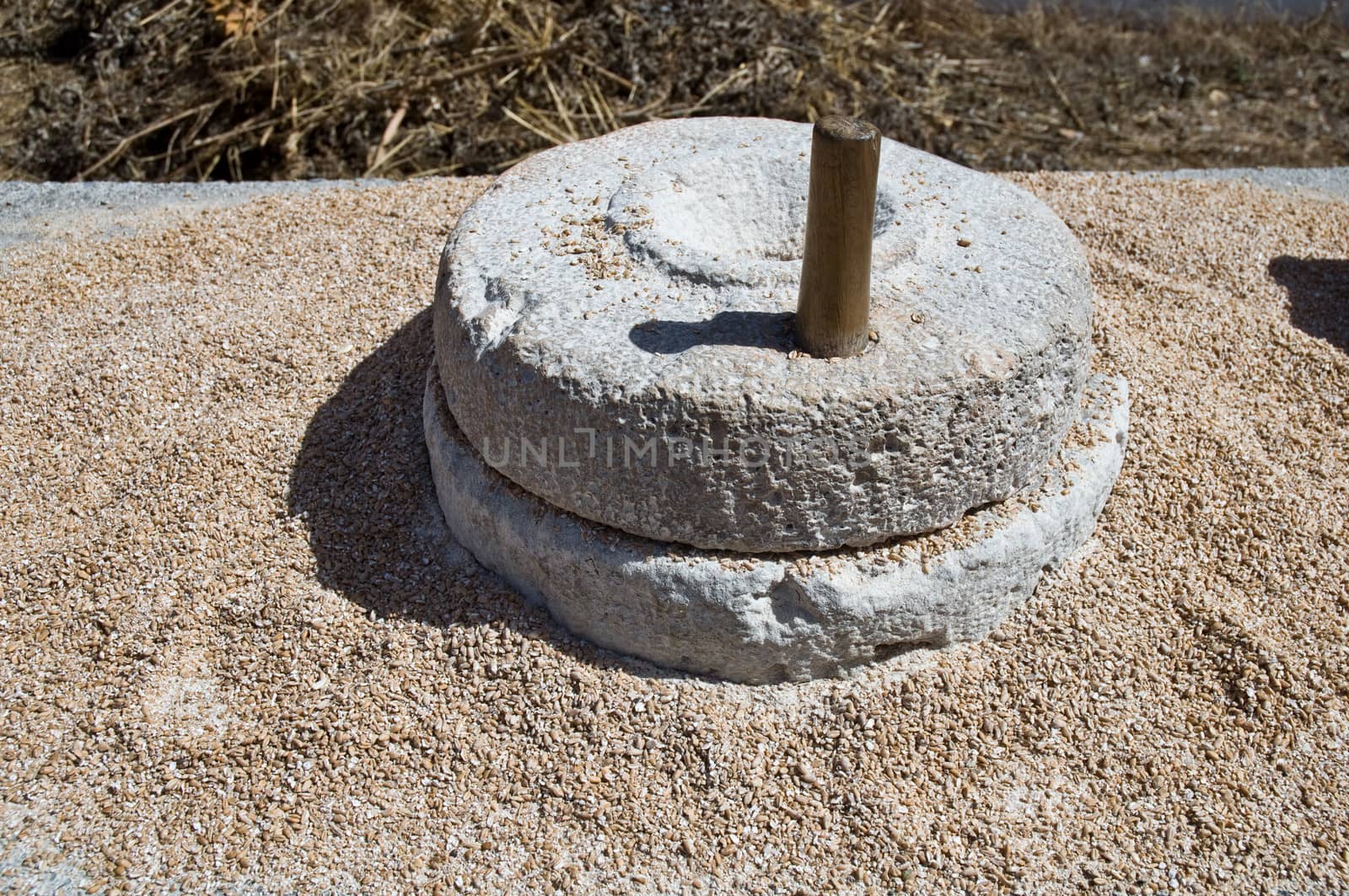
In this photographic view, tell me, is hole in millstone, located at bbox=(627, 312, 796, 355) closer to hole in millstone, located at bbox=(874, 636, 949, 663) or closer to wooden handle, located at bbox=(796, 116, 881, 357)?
wooden handle, located at bbox=(796, 116, 881, 357)

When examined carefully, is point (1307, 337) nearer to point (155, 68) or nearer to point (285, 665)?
point (285, 665)

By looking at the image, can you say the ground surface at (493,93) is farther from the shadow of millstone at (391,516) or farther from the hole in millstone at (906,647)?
the hole in millstone at (906,647)

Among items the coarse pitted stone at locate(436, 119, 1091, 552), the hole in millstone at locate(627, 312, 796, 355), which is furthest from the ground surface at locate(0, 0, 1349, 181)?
the hole in millstone at locate(627, 312, 796, 355)

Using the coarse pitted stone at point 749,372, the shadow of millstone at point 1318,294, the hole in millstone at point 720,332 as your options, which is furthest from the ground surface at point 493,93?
the hole in millstone at point 720,332

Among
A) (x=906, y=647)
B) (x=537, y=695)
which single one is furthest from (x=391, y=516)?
(x=906, y=647)

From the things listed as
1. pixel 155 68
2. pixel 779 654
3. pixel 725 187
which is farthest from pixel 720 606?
pixel 155 68

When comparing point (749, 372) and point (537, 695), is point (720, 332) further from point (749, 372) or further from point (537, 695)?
point (537, 695)

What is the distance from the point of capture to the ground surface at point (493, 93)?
20.6 feet

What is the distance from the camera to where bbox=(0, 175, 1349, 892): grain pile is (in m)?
2.77

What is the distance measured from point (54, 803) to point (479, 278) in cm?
172

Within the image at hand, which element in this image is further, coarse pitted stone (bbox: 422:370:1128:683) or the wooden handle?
coarse pitted stone (bbox: 422:370:1128:683)

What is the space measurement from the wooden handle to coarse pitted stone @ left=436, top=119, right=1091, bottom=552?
0.08 m

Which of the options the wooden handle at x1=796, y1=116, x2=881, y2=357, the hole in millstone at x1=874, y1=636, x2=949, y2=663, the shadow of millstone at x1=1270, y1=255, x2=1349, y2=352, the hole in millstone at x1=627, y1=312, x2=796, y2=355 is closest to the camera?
the wooden handle at x1=796, y1=116, x2=881, y2=357

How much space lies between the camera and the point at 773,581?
287 centimetres
